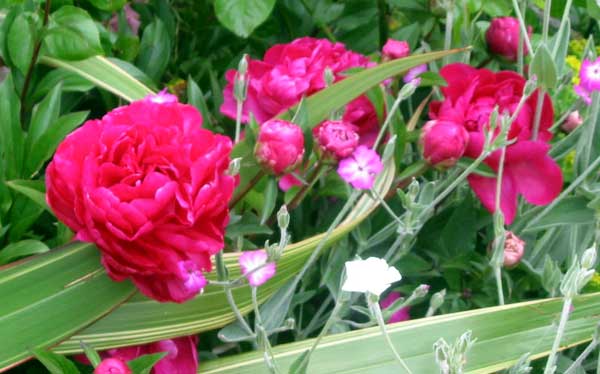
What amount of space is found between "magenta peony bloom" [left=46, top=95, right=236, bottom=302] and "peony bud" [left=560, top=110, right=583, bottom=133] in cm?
41

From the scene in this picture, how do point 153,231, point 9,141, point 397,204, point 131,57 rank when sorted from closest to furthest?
1. point 153,231
2. point 9,141
3. point 397,204
4. point 131,57

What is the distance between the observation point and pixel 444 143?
686 millimetres

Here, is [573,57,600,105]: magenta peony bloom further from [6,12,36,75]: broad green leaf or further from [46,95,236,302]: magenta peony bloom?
[6,12,36,75]: broad green leaf

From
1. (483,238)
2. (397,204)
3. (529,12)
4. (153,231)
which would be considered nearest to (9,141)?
(153,231)

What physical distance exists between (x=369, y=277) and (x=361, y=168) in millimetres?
146

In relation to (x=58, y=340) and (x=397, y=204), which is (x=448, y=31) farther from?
(x=58, y=340)

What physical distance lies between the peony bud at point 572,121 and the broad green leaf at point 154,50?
1.42ft

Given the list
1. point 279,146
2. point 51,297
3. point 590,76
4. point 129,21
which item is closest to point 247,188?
point 279,146

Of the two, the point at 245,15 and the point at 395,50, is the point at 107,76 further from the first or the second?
the point at 395,50

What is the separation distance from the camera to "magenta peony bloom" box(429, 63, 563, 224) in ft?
2.41

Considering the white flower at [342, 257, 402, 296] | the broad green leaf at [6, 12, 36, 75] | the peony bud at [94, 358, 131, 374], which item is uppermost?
the broad green leaf at [6, 12, 36, 75]

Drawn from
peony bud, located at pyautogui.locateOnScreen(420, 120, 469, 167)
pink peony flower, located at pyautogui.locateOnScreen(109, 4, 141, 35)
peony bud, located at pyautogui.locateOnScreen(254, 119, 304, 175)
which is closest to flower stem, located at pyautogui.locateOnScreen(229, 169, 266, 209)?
peony bud, located at pyautogui.locateOnScreen(254, 119, 304, 175)

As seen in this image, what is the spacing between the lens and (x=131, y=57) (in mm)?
929

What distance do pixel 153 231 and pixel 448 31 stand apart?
0.40 m
